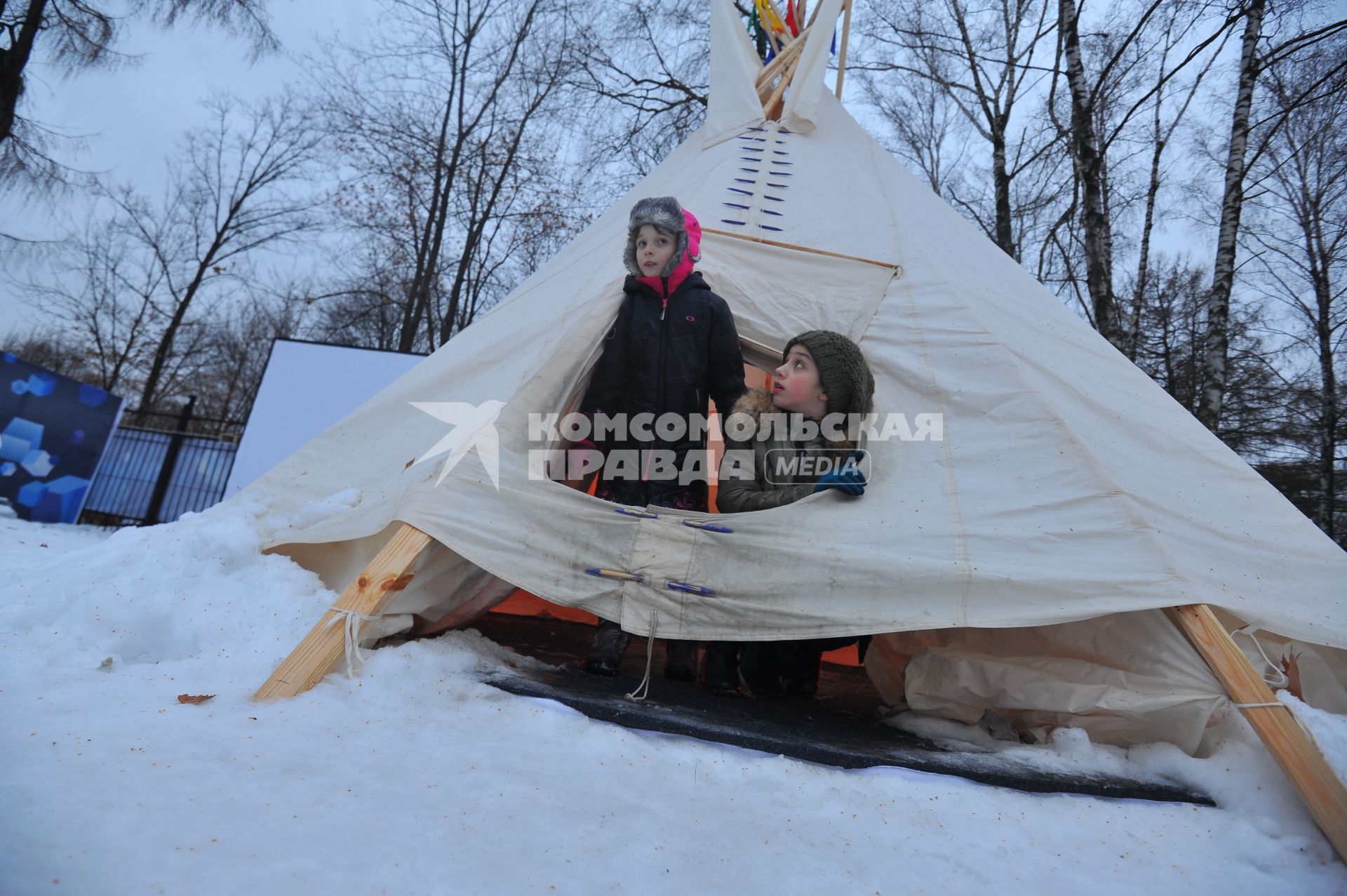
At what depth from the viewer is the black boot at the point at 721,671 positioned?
7.32 ft

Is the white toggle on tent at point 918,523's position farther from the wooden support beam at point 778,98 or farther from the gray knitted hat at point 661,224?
the wooden support beam at point 778,98

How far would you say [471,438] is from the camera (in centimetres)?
209

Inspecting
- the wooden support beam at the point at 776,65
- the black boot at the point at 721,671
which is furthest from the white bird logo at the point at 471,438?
the wooden support beam at the point at 776,65

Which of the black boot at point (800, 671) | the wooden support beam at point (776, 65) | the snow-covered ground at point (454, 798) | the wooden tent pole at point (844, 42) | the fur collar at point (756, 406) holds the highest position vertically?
the wooden tent pole at point (844, 42)

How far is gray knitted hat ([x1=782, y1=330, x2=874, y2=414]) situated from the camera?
225 cm

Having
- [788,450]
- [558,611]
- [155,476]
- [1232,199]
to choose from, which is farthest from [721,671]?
[155,476]

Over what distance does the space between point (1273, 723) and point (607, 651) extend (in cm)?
157

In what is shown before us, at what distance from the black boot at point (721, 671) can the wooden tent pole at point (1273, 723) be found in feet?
3.83

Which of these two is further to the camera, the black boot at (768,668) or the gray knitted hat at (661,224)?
the gray knitted hat at (661,224)

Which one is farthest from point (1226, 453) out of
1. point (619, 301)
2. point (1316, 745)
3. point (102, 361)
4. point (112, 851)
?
point (102, 361)

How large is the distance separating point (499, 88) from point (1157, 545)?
8.98m

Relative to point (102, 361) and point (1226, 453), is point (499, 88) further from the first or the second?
point (102, 361)

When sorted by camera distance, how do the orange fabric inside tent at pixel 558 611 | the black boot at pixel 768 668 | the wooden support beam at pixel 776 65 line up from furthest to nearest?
the wooden support beam at pixel 776 65 < the orange fabric inside tent at pixel 558 611 < the black boot at pixel 768 668

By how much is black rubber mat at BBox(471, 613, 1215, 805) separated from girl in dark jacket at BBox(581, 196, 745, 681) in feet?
1.32
